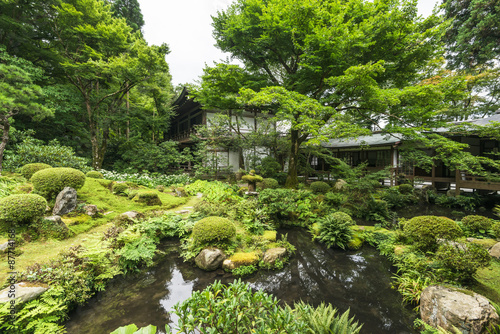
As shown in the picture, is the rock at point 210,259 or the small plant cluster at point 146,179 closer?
the rock at point 210,259

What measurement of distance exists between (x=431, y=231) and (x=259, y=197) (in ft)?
17.7

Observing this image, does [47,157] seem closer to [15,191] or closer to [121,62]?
[15,191]

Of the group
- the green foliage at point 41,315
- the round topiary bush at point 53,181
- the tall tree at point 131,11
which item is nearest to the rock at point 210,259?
the green foliage at point 41,315

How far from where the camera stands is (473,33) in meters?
15.1

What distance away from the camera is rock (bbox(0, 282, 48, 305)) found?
9.94 ft

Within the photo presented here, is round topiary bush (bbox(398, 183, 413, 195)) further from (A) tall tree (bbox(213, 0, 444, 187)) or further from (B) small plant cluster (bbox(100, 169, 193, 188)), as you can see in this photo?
(B) small plant cluster (bbox(100, 169, 193, 188))

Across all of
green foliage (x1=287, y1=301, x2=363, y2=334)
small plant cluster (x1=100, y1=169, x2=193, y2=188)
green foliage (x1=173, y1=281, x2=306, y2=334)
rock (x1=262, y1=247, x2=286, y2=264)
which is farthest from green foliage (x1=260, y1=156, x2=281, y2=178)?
green foliage (x1=287, y1=301, x2=363, y2=334)

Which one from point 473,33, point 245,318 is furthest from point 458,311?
point 473,33

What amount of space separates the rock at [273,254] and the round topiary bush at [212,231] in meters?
1.15

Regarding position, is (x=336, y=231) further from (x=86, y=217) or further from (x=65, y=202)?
(x=65, y=202)

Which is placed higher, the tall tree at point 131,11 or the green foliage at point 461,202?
the tall tree at point 131,11

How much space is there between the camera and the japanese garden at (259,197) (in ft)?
11.3

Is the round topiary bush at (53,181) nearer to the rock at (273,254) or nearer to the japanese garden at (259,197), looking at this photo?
the japanese garden at (259,197)

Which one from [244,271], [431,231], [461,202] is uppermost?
[431,231]
